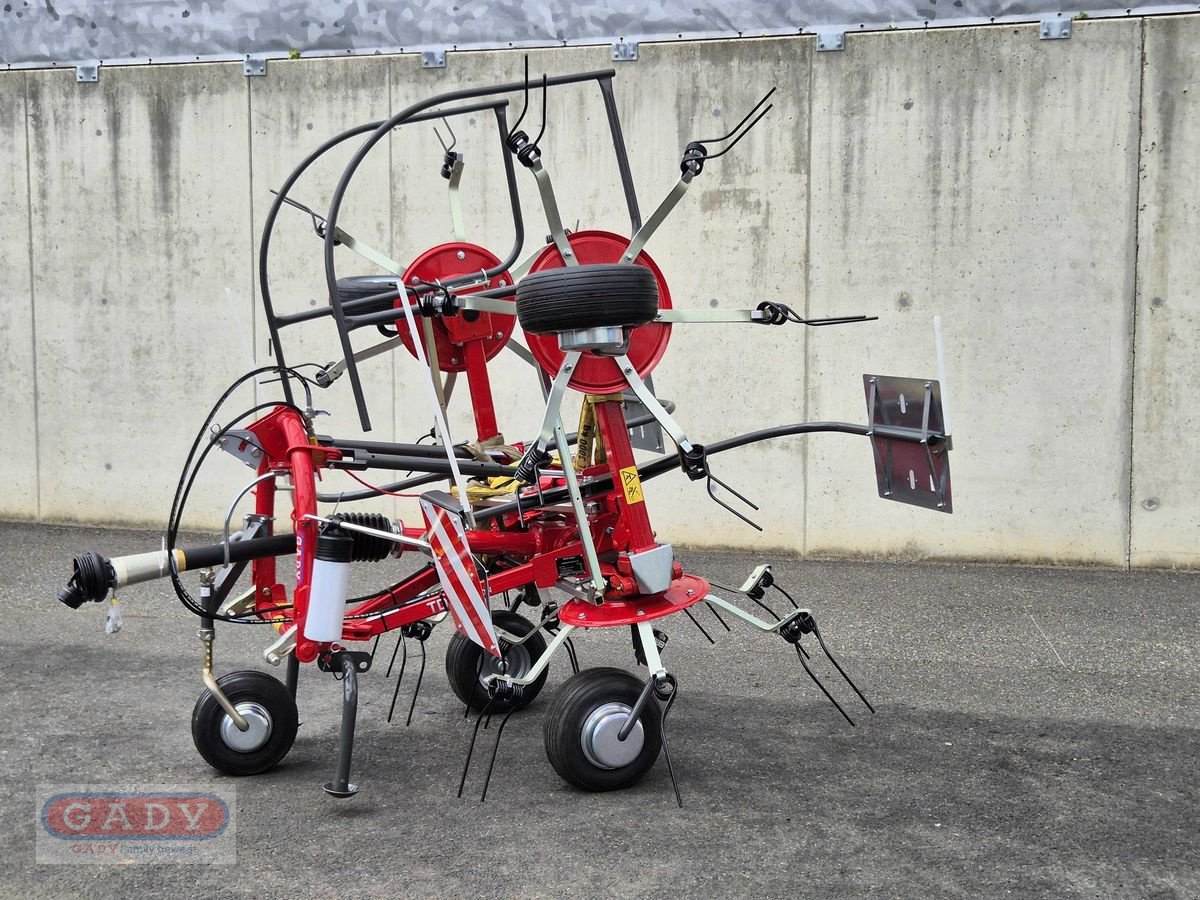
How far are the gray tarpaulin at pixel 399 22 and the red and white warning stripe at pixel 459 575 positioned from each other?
14.1ft

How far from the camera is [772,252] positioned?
6715 millimetres

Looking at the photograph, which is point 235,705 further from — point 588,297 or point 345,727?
point 588,297

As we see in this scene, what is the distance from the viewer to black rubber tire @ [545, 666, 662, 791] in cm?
339

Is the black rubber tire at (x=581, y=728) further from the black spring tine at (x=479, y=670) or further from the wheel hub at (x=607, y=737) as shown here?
the black spring tine at (x=479, y=670)

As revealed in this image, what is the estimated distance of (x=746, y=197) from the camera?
673 centimetres

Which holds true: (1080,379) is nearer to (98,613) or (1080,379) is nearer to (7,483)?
(98,613)

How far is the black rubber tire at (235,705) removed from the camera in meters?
3.54

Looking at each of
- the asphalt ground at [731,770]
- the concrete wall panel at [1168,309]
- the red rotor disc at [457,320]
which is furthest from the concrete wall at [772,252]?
the red rotor disc at [457,320]

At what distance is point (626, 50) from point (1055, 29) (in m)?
2.32

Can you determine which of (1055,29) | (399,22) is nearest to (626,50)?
(399,22)

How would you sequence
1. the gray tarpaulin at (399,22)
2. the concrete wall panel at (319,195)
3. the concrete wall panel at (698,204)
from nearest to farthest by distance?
1. the gray tarpaulin at (399,22)
2. the concrete wall panel at (698,204)
3. the concrete wall panel at (319,195)

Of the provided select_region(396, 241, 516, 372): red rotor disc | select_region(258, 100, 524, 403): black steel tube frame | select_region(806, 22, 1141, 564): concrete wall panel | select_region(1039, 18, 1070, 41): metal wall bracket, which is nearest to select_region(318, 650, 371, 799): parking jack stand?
select_region(258, 100, 524, 403): black steel tube frame

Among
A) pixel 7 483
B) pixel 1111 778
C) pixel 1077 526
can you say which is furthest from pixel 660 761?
pixel 7 483

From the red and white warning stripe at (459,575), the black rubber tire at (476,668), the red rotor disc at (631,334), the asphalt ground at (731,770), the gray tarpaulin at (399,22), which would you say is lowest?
the asphalt ground at (731,770)
